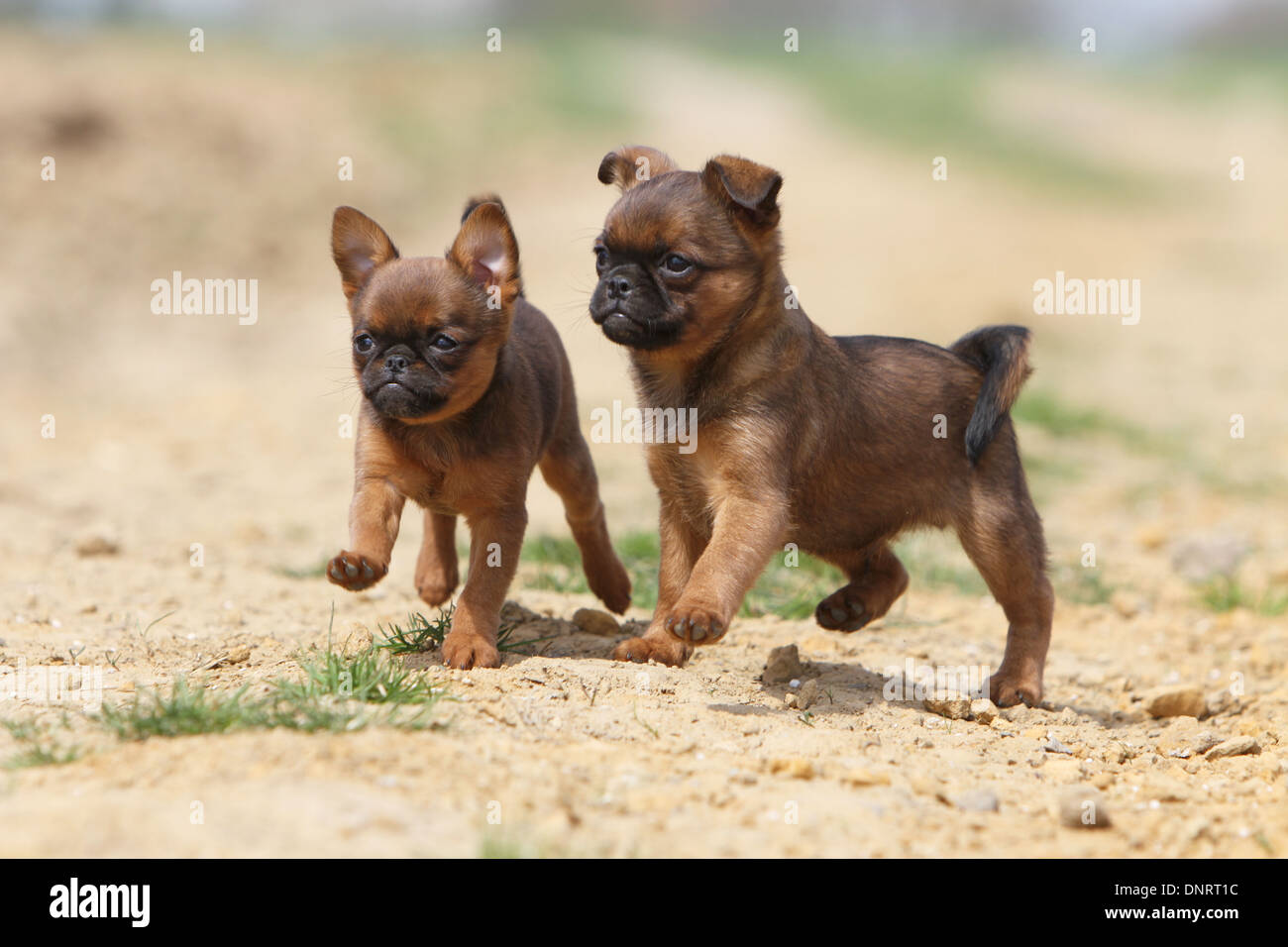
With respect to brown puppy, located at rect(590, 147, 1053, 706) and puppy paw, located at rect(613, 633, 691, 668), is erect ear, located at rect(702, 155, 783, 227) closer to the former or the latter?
brown puppy, located at rect(590, 147, 1053, 706)

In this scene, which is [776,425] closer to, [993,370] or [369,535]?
[993,370]

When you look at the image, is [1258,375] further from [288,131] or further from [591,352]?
[288,131]

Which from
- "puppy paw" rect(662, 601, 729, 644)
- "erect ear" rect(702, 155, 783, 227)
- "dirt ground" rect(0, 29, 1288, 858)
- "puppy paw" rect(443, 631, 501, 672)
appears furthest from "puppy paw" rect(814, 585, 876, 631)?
"erect ear" rect(702, 155, 783, 227)

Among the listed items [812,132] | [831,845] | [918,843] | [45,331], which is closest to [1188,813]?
[918,843]

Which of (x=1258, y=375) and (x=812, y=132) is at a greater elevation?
(x=812, y=132)

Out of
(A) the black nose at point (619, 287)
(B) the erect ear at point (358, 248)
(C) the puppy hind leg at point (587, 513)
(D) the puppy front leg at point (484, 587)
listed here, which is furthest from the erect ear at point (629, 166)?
(D) the puppy front leg at point (484, 587)

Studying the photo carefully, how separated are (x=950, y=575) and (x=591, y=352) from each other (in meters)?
7.48

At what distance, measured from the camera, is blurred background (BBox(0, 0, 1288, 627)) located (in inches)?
369

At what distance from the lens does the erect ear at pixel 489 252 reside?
5703 mm

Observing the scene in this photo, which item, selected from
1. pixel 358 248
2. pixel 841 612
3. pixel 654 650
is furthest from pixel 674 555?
pixel 358 248

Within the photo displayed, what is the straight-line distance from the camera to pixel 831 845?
3.73 meters

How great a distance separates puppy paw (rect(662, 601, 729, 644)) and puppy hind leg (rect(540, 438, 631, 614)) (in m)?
1.75

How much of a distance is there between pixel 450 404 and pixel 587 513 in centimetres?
146

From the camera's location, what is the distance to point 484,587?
536cm
